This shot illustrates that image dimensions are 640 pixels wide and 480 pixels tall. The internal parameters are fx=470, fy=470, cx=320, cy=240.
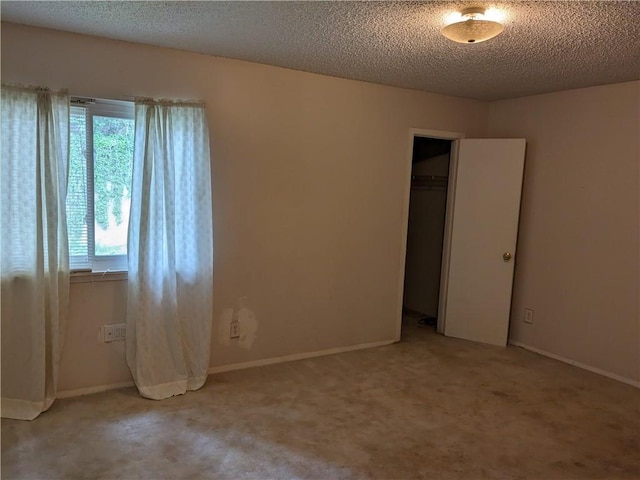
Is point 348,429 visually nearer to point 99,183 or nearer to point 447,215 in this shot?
point 99,183

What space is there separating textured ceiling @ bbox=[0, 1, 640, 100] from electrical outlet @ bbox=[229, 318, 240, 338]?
1.90 meters

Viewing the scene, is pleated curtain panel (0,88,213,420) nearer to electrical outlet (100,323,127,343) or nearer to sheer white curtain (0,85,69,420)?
sheer white curtain (0,85,69,420)

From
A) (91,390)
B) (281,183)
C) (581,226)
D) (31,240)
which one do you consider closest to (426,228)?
(581,226)

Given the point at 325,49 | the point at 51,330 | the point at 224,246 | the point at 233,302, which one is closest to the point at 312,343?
the point at 233,302

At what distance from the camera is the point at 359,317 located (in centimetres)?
413

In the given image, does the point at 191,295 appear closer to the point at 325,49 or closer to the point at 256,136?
the point at 256,136

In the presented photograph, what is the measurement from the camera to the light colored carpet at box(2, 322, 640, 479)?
7.72 ft

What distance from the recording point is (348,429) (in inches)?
108

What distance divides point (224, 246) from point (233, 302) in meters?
0.43

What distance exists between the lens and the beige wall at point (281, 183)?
2.96 meters

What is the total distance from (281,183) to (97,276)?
1.44 meters

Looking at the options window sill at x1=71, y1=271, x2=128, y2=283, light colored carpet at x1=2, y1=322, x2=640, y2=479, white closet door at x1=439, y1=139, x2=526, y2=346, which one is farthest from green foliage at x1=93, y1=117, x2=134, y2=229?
white closet door at x1=439, y1=139, x2=526, y2=346

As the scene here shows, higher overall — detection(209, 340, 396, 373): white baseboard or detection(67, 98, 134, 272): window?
detection(67, 98, 134, 272): window

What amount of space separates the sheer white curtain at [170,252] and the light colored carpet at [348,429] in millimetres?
227
